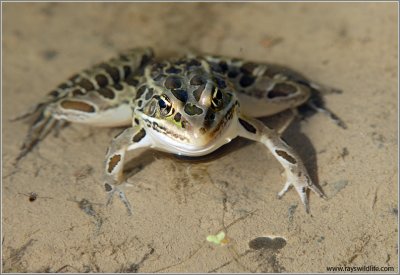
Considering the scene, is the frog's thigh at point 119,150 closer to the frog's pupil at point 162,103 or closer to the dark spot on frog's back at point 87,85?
the frog's pupil at point 162,103

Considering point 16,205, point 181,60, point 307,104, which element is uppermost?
point 181,60

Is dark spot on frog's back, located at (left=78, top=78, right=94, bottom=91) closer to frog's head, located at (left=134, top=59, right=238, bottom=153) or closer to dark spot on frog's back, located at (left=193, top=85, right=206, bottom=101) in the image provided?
frog's head, located at (left=134, top=59, right=238, bottom=153)

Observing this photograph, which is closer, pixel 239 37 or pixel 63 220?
pixel 63 220

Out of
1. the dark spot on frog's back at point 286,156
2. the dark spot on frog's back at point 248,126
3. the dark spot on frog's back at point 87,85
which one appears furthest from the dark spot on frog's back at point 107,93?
the dark spot on frog's back at point 286,156

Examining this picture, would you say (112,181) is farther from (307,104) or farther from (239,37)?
(239,37)

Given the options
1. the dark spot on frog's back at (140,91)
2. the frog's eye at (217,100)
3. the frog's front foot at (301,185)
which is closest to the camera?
the frog's eye at (217,100)

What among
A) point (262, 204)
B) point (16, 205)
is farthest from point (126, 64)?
point (262, 204)
